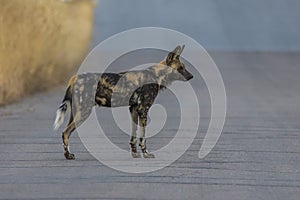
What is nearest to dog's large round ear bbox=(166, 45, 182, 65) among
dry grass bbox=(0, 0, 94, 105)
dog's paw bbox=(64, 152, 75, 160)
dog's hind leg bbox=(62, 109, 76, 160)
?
dog's hind leg bbox=(62, 109, 76, 160)

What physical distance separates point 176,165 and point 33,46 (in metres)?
A: 12.0

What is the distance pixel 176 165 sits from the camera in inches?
440

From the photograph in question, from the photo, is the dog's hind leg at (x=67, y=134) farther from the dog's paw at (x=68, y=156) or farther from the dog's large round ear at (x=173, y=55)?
the dog's large round ear at (x=173, y=55)

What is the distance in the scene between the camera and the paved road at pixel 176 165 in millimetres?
9469

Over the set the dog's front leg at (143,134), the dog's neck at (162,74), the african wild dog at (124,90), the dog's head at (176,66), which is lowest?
the dog's front leg at (143,134)

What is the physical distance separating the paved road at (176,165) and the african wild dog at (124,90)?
61cm

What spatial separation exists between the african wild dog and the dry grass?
8.24 meters

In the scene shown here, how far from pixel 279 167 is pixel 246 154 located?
1.11m

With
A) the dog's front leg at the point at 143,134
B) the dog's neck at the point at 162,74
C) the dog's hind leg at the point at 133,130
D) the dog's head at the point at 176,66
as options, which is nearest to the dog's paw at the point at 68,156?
the dog's hind leg at the point at 133,130

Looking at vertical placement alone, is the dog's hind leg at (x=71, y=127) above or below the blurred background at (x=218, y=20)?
below

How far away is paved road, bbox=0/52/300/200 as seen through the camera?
947 centimetres

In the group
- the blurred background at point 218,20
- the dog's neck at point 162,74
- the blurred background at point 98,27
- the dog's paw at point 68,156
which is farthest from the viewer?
the blurred background at point 218,20

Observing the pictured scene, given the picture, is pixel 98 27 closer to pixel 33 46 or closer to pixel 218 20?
pixel 218 20

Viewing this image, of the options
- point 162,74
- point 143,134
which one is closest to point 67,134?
point 143,134
